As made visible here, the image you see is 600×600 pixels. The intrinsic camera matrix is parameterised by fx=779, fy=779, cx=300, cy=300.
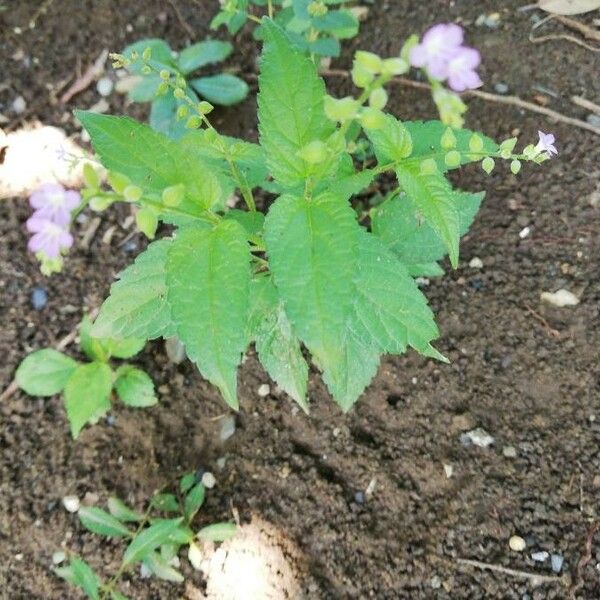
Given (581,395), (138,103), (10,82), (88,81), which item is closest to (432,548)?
(581,395)

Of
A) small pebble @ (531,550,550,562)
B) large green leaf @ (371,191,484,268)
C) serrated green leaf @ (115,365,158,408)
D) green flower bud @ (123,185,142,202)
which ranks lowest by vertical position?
small pebble @ (531,550,550,562)

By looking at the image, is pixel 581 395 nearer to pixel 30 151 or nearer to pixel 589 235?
pixel 589 235

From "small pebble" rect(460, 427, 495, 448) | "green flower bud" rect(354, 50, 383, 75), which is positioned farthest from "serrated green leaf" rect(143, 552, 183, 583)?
"green flower bud" rect(354, 50, 383, 75)

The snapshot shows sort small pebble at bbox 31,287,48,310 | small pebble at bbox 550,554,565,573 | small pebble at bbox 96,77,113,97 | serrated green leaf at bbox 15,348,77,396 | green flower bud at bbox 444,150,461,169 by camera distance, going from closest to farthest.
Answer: green flower bud at bbox 444,150,461,169
small pebble at bbox 550,554,565,573
serrated green leaf at bbox 15,348,77,396
small pebble at bbox 31,287,48,310
small pebble at bbox 96,77,113,97

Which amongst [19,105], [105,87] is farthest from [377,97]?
[19,105]

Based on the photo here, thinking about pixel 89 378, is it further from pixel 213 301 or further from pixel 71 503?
pixel 213 301

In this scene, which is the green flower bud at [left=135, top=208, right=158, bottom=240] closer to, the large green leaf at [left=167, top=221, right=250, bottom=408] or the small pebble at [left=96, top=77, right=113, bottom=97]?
the large green leaf at [left=167, top=221, right=250, bottom=408]

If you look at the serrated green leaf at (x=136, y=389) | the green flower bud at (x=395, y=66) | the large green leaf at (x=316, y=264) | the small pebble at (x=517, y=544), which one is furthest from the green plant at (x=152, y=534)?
the green flower bud at (x=395, y=66)
